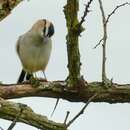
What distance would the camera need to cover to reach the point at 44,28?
5211mm

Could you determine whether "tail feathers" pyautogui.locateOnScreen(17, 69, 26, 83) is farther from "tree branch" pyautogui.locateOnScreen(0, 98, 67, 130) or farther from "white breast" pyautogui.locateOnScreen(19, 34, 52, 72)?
"tree branch" pyautogui.locateOnScreen(0, 98, 67, 130)

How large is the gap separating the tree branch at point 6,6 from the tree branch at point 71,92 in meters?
0.67

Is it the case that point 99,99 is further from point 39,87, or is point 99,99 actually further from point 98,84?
point 39,87

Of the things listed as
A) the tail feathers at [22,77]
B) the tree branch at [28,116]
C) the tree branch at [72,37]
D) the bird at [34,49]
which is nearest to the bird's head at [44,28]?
the bird at [34,49]

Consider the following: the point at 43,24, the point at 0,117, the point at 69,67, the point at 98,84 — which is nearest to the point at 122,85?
the point at 98,84

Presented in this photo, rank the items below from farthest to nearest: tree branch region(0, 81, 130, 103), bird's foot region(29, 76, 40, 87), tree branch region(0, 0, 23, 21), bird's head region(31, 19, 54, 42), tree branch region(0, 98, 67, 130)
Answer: bird's head region(31, 19, 54, 42)
bird's foot region(29, 76, 40, 87)
tree branch region(0, 81, 130, 103)
tree branch region(0, 0, 23, 21)
tree branch region(0, 98, 67, 130)

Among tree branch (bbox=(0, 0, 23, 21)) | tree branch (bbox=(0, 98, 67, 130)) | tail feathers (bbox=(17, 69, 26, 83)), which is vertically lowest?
tail feathers (bbox=(17, 69, 26, 83))

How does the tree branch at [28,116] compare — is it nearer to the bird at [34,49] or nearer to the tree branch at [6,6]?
the tree branch at [6,6]

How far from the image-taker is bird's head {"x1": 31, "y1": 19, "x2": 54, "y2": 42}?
16.4 feet

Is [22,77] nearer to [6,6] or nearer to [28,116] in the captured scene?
[6,6]

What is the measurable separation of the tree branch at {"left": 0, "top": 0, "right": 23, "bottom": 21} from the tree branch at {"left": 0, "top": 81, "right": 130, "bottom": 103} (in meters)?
0.67

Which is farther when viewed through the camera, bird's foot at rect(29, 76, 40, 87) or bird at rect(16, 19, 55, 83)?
bird at rect(16, 19, 55, 83)

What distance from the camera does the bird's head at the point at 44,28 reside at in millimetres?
5008

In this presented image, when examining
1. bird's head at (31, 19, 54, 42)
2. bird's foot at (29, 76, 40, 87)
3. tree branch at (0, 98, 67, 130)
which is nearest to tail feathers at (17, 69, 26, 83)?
bird's head at (31, 19, 54, 42)
